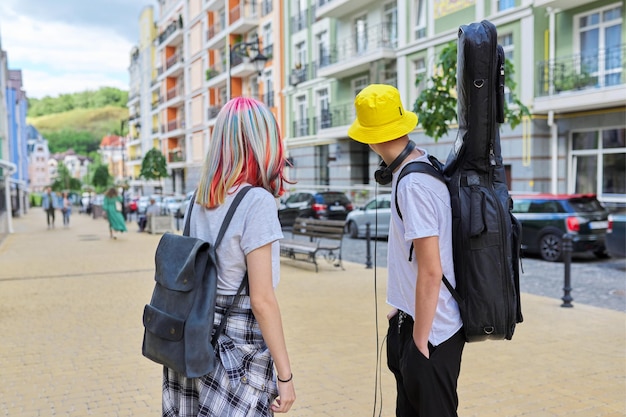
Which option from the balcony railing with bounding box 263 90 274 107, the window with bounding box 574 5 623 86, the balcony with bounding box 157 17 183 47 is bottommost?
the window with bounding box 574 5 623 86

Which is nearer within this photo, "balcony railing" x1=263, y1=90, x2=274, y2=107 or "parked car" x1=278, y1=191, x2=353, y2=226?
"parked car" x1=278, y1=191, x2=353, y2=226

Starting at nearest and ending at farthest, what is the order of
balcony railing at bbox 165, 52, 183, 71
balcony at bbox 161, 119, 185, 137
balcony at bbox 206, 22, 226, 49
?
balcony at bbox 206, 22, 226, 49 → balcony at bbox 161, 119, 185, 137 → balcony railing at bbox 165, 52, 183, 71

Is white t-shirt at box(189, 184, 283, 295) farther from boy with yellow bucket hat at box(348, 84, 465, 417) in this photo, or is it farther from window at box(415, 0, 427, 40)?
window at box(415, 0, 427, 40)

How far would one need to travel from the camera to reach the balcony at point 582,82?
17547 millimetres

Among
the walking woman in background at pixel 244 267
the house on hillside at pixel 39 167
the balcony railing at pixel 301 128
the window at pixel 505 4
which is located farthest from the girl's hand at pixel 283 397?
the house on hillside at pixel 39 167

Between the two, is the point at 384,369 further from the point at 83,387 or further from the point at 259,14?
the point at 259,14

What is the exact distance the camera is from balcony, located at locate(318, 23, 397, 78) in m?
26.3

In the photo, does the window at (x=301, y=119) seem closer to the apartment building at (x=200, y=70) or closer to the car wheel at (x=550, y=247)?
the apartment building at (x=200, y=70)

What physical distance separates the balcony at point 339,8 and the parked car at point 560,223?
1684 centimetres

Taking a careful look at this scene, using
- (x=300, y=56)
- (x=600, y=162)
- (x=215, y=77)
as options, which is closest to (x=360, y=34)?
(x=300, y=56)

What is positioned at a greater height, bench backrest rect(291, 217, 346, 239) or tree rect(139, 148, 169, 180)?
tree rect(139, 148, 169, 180)

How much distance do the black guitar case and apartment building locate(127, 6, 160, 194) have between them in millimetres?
66108

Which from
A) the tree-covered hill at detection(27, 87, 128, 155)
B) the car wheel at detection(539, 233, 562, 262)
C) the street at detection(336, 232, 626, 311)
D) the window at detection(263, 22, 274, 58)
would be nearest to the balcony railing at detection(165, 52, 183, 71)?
the window at detection(263, 22, 274, 58)

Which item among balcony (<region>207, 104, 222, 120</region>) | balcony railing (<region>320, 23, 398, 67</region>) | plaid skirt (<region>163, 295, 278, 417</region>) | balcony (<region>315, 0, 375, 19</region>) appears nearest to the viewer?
plaid skirt (<region>163, 295, 278, 417</region>)
